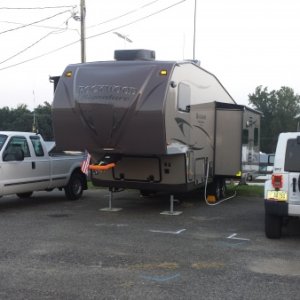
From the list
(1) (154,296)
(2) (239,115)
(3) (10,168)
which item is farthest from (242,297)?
(2) (239,115)

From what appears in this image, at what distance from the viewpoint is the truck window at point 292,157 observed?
843 cm

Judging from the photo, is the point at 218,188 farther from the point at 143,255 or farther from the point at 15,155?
the point at 143,255

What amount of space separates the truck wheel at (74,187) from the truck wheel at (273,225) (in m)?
6.58

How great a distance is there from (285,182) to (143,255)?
105 inches

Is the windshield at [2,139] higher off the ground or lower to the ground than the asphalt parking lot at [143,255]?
higher

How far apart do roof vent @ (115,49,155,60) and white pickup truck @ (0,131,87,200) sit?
3.09 meters

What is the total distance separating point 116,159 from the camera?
11.6 meters

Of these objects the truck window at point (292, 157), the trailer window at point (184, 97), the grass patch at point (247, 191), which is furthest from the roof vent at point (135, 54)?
the grass patch at point (247, 191)

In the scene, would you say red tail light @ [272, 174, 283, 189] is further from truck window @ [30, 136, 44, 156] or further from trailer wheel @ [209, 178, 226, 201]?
truck window @ [30, 136, 44, 156]

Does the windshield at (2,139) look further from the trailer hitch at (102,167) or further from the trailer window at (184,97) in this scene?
the trailer window at (184,97)

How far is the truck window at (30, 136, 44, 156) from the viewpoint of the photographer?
1286 cm

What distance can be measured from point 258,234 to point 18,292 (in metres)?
4.95

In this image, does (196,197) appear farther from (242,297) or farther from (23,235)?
(242,297)

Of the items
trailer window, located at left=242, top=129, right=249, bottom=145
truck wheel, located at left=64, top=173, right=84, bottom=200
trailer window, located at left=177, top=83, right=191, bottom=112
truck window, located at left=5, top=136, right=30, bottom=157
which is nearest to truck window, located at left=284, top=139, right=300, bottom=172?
trailer window, located at left=177, top=83, right=191, bottom=112
